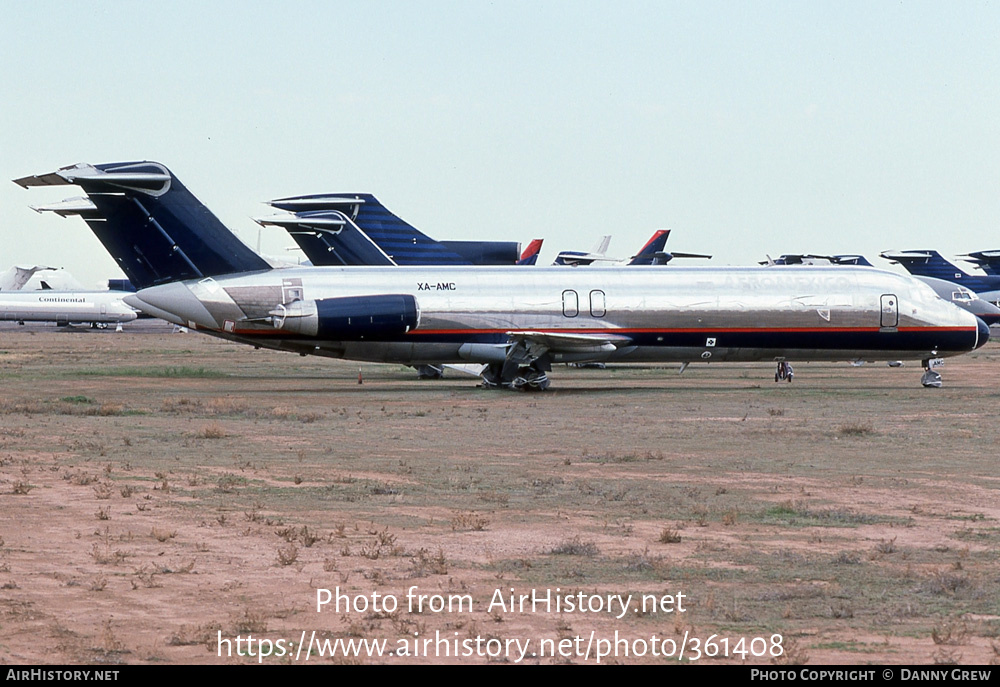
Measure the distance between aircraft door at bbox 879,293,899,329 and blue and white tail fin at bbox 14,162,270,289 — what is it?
19745 mm

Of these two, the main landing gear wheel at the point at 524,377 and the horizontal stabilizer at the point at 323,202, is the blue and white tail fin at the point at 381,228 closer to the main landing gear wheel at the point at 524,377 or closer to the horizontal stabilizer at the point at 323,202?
the horizontal stabilizer at the point at 323,202

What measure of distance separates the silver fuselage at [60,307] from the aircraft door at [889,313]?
90.1m

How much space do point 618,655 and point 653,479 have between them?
942 centimetres

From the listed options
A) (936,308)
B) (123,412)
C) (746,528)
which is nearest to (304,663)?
(746,528)

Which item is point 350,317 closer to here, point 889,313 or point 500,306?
point 500,306

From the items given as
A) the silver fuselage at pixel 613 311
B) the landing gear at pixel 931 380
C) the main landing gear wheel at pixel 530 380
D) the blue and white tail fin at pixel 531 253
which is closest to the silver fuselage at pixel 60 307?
the blue and white tail fin at pixel 531 253

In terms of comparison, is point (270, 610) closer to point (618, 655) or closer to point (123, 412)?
point (618, 655)

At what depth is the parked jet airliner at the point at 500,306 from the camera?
3628 cm

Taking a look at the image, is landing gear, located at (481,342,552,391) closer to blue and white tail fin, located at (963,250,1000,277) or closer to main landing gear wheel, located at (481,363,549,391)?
main landing gear wheel, located at (481,363,549,391)

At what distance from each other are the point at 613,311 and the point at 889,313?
8.92 metres

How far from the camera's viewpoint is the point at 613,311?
3816 centimetres

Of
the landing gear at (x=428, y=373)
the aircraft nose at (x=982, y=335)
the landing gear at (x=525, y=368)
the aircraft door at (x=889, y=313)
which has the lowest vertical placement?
the landing gear at (x=428, y=373)

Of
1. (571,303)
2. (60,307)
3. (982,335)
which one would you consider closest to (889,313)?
(982,335)

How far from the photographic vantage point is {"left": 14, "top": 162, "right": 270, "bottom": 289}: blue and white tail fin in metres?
35.5
